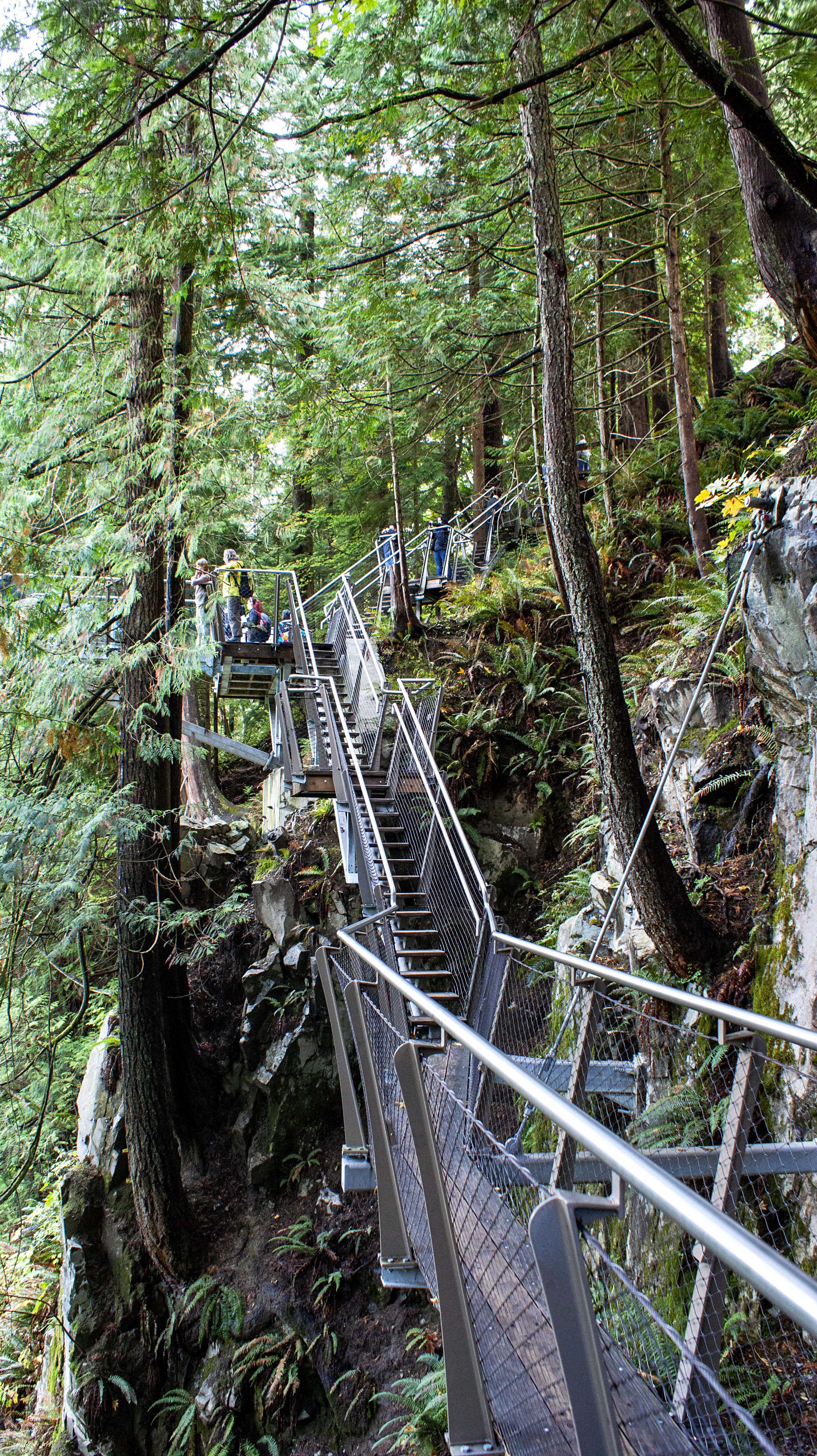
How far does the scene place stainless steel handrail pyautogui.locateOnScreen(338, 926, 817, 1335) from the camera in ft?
2.88

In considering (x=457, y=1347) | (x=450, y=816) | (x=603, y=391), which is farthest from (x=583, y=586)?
(x=603, y=391)

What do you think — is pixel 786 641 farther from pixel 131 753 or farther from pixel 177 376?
pixel 177 376

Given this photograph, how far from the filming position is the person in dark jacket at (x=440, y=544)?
50.4ft

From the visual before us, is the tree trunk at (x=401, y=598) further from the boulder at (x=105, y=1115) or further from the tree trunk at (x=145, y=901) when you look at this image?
the boulder at (x=105, y=1115)

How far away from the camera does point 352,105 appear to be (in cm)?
845

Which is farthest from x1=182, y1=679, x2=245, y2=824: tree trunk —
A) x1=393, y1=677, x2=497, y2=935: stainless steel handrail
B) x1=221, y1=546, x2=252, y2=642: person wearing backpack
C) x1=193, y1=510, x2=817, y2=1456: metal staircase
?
x1=193, y1=510, x2=817, y2=1456: metal staircase

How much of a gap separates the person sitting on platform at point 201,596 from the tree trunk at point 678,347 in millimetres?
4955

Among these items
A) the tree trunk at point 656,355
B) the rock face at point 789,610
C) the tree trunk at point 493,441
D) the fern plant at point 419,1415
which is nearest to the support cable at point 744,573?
the rock face at point 789,610

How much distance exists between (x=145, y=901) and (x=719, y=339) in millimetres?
12003

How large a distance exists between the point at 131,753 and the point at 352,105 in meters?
6.90

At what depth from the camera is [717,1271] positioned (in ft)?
A: 9.36

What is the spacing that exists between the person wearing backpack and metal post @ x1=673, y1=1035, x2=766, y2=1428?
→ 35.4 ft

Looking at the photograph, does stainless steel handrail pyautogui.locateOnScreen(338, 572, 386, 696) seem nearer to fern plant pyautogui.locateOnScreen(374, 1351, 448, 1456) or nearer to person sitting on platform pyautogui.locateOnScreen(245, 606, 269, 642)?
person sitting on platform pyautogui.locateOnScreen(245, 606, 269, 642)

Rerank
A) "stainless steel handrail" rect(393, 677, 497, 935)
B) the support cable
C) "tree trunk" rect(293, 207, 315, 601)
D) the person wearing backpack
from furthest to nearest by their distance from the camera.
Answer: "tree trunk" rect(293, 207, 315, 601), the person wearing backpack, "stainless steel handrail" rect(393, 677, 497, 935), the support cable
